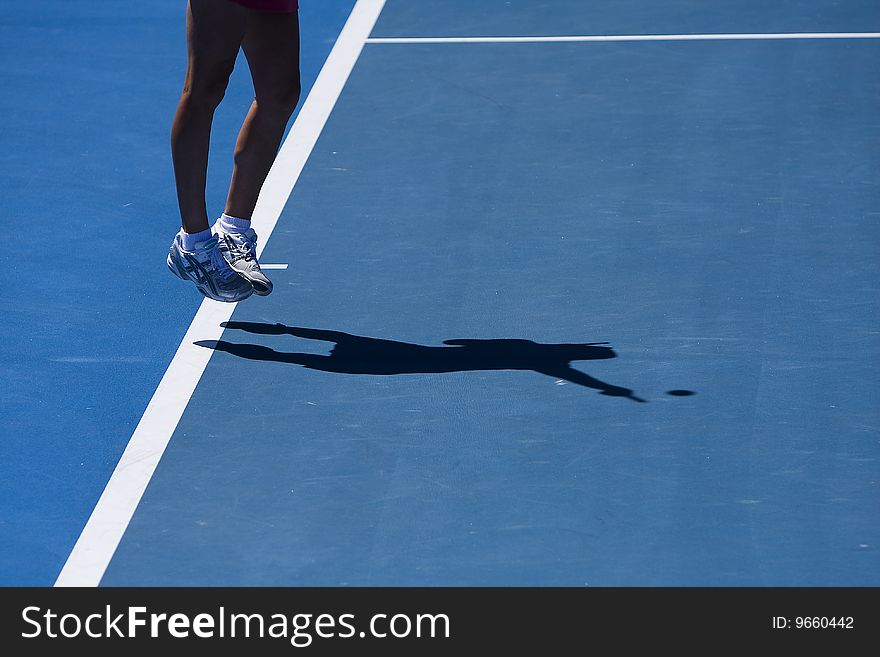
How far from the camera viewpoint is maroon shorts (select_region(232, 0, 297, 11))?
5.95 metres

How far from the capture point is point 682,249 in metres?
6.87

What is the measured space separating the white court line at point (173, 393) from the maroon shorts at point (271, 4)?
131 cm

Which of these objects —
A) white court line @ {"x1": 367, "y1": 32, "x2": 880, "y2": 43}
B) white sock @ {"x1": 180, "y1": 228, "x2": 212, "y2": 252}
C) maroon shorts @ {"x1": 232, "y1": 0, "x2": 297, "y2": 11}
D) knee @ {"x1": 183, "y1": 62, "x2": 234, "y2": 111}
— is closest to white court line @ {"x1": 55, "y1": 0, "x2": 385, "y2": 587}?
white sock @ {"x1": 180, "y1": 228, "x2": 212, "y2": 252}

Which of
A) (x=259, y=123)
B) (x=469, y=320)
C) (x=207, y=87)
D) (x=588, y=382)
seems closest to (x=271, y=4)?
(x=207, y=87)

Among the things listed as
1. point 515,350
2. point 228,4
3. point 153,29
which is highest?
point 228,4

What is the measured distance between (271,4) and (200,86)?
0.43 m

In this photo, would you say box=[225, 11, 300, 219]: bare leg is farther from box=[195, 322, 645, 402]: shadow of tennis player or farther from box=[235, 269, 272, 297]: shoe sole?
box=[195, 322, 645, 402]: shadow of tennis player

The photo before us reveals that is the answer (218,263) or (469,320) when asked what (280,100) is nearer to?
(218,263)

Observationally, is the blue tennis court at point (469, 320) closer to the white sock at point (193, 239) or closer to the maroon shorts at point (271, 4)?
the white sock at point (193, 239)

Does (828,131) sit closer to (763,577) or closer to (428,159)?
(428,159)

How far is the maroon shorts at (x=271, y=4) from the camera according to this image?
595 cm
